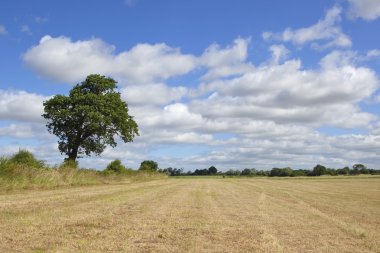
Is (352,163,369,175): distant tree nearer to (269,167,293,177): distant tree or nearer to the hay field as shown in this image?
(269,167,293,177): distant tree

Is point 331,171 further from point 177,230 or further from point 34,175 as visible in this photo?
point 177,230

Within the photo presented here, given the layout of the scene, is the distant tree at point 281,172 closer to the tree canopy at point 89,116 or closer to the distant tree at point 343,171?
the distant tree at point 343,171

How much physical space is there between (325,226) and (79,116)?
154 feet

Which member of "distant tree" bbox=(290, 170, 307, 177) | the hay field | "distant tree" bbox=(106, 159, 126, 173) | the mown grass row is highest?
"distant tree" bbox=(290, 170, 307, 177)

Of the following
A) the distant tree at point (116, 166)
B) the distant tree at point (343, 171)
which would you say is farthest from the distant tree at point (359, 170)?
the distant tree at point (116, 166)

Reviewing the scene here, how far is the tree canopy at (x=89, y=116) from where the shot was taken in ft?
190

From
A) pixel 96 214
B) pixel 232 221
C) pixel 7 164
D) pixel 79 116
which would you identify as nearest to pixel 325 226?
pixel 232 221

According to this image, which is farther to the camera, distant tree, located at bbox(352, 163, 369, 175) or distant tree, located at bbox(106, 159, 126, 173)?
distant tree, located at bbox(352, 163, 369, 175)

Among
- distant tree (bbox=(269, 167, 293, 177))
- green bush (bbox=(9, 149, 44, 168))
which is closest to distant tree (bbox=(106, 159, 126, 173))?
green bush (bbox=(9, 149, 44, 168))

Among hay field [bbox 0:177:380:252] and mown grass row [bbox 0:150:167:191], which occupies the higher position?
mown grass row [bbox 0:150:167:191]

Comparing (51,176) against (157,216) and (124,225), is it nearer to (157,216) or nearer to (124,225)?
(157,216)

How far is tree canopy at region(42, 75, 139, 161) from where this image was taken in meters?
57.9

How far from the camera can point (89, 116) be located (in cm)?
5684

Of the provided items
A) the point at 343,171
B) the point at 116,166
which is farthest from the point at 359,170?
the point at 116,166
